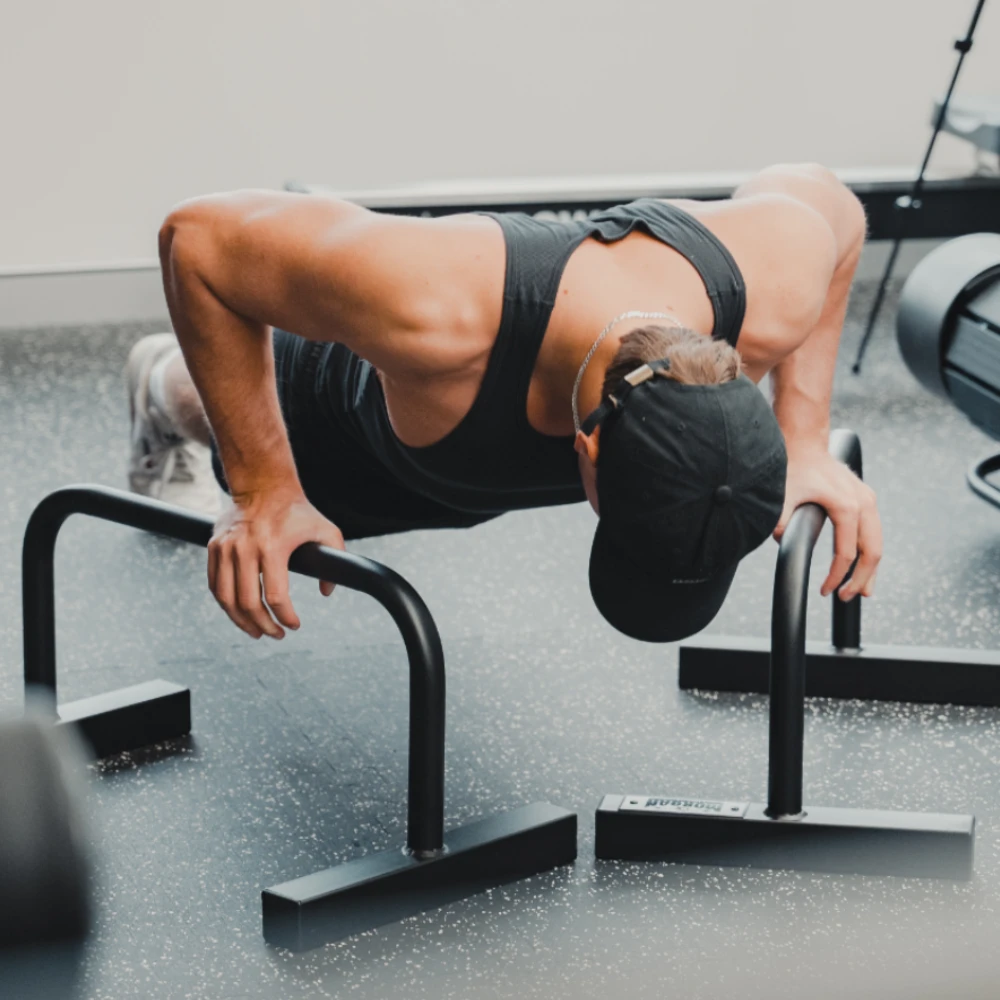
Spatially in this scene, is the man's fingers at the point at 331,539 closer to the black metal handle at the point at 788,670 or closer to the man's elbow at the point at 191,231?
the man's elbow at the point at 191,231

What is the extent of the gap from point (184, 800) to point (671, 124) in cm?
245

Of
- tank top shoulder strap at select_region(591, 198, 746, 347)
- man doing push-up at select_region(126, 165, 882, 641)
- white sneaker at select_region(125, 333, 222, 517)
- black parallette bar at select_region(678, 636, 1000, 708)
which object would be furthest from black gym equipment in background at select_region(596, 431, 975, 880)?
white sneaker at select_region(125, 333, 222, 517)

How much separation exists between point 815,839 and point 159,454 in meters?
1.25

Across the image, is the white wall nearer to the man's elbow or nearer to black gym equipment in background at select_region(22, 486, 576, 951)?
black gym equipment in background at select_region(22, 486, 576, 951)

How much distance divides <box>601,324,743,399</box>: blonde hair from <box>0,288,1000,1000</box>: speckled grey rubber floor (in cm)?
52

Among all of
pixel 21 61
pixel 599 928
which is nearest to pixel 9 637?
pixel 599 928

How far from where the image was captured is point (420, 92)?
3.56 metres

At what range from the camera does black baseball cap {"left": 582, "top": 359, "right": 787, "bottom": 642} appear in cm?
129

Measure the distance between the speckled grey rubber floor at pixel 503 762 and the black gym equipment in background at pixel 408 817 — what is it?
0.02 m

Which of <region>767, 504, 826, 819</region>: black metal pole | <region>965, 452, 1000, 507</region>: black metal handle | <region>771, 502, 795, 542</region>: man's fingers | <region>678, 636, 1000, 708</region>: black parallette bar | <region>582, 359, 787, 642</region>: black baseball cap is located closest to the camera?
<region>582, 359, 787, 642</region>: black baseball cap

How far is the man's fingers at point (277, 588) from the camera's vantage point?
146 centimetres

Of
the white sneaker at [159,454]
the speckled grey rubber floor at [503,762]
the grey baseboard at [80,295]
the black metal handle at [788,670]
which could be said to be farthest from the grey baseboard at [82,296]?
the black metal handle at [788,670]

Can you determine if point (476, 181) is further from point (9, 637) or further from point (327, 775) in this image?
point (327, 775)

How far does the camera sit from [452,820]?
5.66 ft
